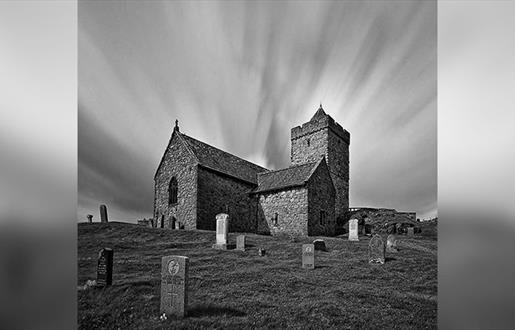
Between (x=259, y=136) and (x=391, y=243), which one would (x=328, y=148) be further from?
(x=391, y=243)

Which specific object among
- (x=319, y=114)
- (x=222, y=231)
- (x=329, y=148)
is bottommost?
(x=222, y=231)

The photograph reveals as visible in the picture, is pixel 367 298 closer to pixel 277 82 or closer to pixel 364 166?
pixel 364 166

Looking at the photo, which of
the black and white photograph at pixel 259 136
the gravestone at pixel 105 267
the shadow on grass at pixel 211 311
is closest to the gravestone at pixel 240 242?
the black and white photograph at pixel 259 136

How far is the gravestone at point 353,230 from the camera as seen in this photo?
6.14 metres

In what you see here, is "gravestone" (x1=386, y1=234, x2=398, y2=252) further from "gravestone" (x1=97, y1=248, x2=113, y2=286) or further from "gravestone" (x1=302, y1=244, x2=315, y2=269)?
"gravestone" (x1=97, y1=248, x2=113, y2=286)

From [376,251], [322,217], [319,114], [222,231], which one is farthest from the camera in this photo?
[322,217]

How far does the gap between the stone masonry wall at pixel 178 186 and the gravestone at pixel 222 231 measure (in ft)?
1.61

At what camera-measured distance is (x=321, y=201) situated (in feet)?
21.9

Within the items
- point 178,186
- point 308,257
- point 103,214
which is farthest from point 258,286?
point 103,214

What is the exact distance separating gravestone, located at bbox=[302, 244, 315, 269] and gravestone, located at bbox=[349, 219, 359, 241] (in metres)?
0.94

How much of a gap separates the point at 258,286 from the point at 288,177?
1.92 metres
